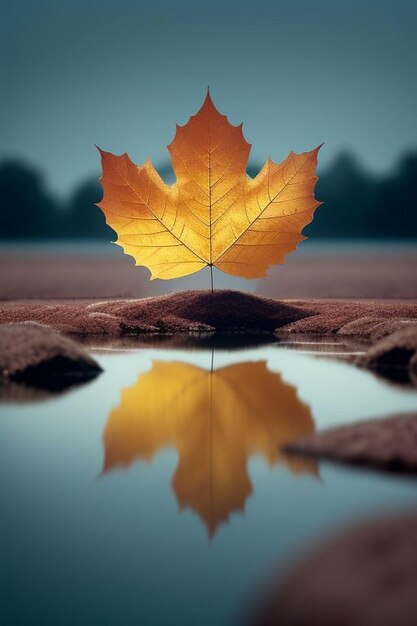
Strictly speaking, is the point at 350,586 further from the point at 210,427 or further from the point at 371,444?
the point at 210,427

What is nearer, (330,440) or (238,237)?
(330,440)

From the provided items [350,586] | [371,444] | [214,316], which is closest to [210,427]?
[371,444]

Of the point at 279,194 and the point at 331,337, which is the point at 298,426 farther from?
the point at 279,194

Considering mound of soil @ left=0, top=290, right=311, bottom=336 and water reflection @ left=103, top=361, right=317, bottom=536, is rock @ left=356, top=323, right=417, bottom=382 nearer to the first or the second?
water reflection @ left=103, top=361, right=317, bottom=536

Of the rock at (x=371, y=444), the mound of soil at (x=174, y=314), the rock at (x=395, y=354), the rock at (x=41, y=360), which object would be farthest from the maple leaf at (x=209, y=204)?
the rock at (x=371, y=444)

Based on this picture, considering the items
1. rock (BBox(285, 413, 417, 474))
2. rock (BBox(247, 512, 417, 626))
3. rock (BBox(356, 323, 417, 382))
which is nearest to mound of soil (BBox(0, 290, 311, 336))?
rock (BBox(356, 323, 417, 382))

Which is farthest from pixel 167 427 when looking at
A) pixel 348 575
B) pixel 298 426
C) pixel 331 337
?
pixel 331 337
